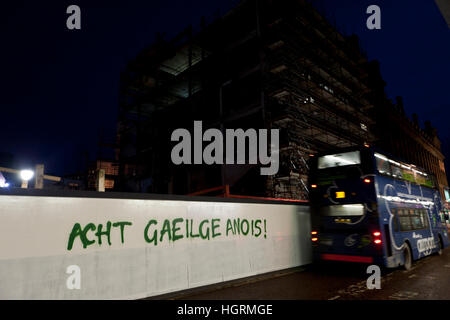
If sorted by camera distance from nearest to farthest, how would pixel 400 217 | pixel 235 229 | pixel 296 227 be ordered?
pixel 235 229
pixel 400 217
pixel 296 227

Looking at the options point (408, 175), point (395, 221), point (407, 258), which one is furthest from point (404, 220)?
point (408, 175)

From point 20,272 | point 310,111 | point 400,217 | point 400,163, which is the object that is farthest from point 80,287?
point 310,111

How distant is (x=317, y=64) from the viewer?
21.6 m

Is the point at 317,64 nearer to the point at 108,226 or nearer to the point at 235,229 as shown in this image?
the point at 235,229

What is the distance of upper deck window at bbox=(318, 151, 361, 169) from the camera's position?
9114 mm

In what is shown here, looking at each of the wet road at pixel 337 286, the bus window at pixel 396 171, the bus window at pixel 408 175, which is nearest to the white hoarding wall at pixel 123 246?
the wet road at pixel 337 286

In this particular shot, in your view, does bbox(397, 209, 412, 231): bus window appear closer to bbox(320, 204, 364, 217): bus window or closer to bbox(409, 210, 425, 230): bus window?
bbox(409, 210, 425, 230): bus window

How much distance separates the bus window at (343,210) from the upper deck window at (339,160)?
53.7 inches

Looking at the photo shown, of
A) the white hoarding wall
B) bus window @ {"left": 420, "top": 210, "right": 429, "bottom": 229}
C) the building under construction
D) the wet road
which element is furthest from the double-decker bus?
the building under construction

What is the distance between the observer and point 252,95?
20953mm

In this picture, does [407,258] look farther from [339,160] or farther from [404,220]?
[339,160]

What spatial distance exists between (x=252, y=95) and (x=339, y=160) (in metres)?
12.6

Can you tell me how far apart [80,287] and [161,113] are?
28.9 m

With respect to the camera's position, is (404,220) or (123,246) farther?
(404,220)
